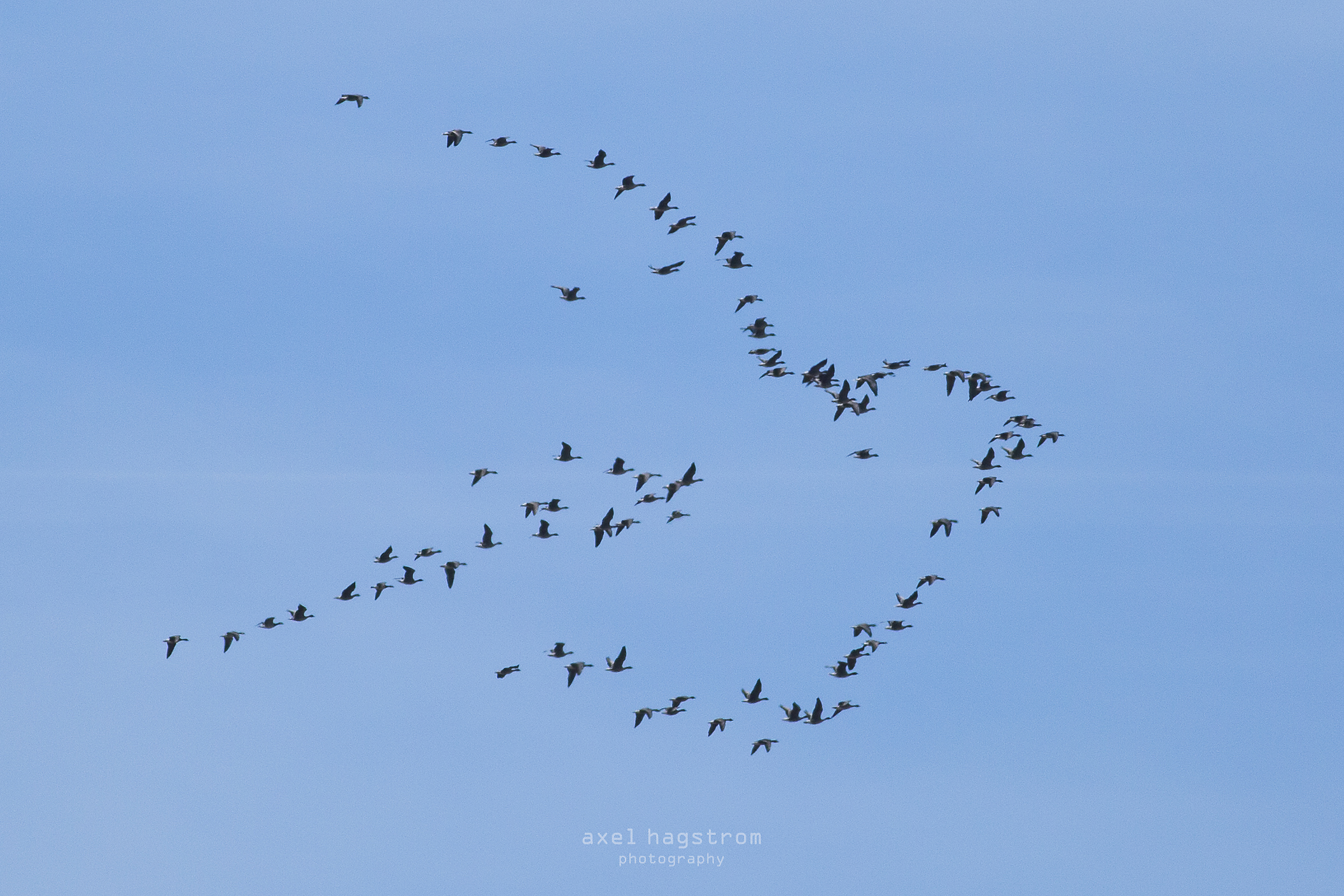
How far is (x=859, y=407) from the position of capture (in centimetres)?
9794

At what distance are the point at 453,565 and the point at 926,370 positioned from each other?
25951 mm

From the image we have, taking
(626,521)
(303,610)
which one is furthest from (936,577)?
(303,610)

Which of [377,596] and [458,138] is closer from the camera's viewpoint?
[458,138]

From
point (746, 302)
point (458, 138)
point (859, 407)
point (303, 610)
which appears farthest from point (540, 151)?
point (303, 610)

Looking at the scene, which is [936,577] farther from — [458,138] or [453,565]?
[458,138]

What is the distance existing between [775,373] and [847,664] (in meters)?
14.9

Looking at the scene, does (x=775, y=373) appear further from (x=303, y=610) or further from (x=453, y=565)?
(x=303, y=610)

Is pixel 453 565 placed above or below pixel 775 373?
below

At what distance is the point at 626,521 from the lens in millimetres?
106188

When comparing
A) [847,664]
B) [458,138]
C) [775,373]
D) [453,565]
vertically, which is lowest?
[847,664]

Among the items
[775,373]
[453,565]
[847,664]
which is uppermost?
[775,373]

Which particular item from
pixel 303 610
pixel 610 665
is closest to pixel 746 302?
pixel 610 665

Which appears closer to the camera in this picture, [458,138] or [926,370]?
[458,138]

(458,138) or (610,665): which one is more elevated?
(458,138)
